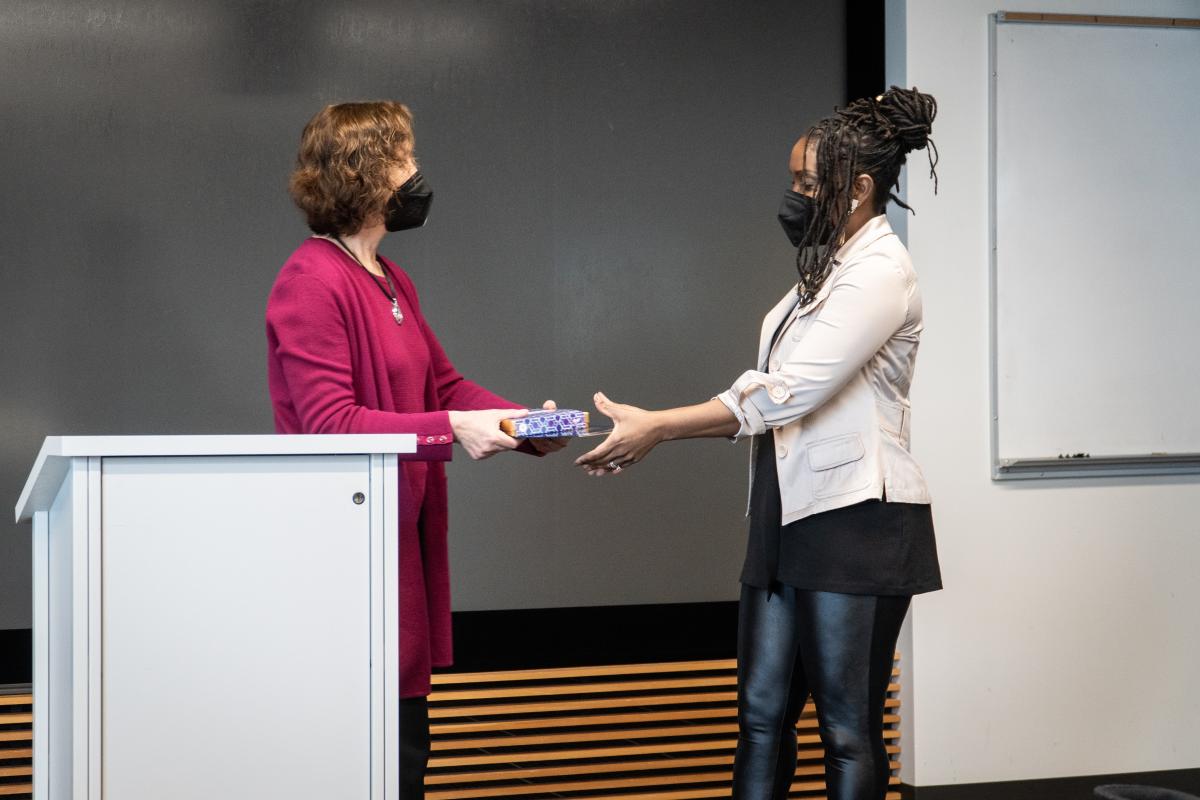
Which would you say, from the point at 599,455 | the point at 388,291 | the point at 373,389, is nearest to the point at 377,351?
the point at 373,389

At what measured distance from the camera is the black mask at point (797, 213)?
243 centimetres

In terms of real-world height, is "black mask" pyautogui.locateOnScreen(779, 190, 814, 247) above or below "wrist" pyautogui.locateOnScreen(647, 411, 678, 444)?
above

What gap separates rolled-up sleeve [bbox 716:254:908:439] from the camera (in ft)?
7.48

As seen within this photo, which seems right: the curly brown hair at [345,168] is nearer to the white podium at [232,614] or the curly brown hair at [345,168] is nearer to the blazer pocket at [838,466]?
the white podium at [232,614]

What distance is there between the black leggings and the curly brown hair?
44.2 inches

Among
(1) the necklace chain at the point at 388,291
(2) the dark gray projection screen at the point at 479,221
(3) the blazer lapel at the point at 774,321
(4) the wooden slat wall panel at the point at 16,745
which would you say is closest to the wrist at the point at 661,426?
(3) the blazer lapel at the point at 774,321

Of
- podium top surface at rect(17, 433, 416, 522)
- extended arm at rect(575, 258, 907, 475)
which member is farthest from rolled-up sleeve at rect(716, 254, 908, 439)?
podium top surface at rect(17, 433, 416, 522)

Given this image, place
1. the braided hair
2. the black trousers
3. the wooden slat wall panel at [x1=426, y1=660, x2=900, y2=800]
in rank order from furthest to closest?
the wooden slat wall panel at [x1=426, y1=660, x2=900, y2=800] < the braided hair < the black trousers

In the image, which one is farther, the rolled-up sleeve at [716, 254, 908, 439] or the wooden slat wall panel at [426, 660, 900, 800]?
the wooden slat wall panel at [426, 660, 900, 800]

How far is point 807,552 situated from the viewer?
2.30 metres

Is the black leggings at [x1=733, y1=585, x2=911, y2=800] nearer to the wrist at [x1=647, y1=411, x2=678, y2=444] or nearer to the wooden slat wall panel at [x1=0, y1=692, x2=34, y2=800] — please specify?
the wrist at [x1=647, y1=411, x2=678, y2=444]

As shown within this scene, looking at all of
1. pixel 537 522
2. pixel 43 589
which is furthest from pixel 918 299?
pixel 537 522

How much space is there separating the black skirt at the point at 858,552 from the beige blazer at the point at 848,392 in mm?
33

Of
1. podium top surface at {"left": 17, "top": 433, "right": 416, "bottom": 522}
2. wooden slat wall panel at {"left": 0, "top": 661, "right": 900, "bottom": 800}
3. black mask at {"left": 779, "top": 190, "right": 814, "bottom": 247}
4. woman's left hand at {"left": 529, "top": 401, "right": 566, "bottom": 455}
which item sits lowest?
wooden slat wall panel at {"left": 0, "top": 661, "right": 900, "bottom": 800}
